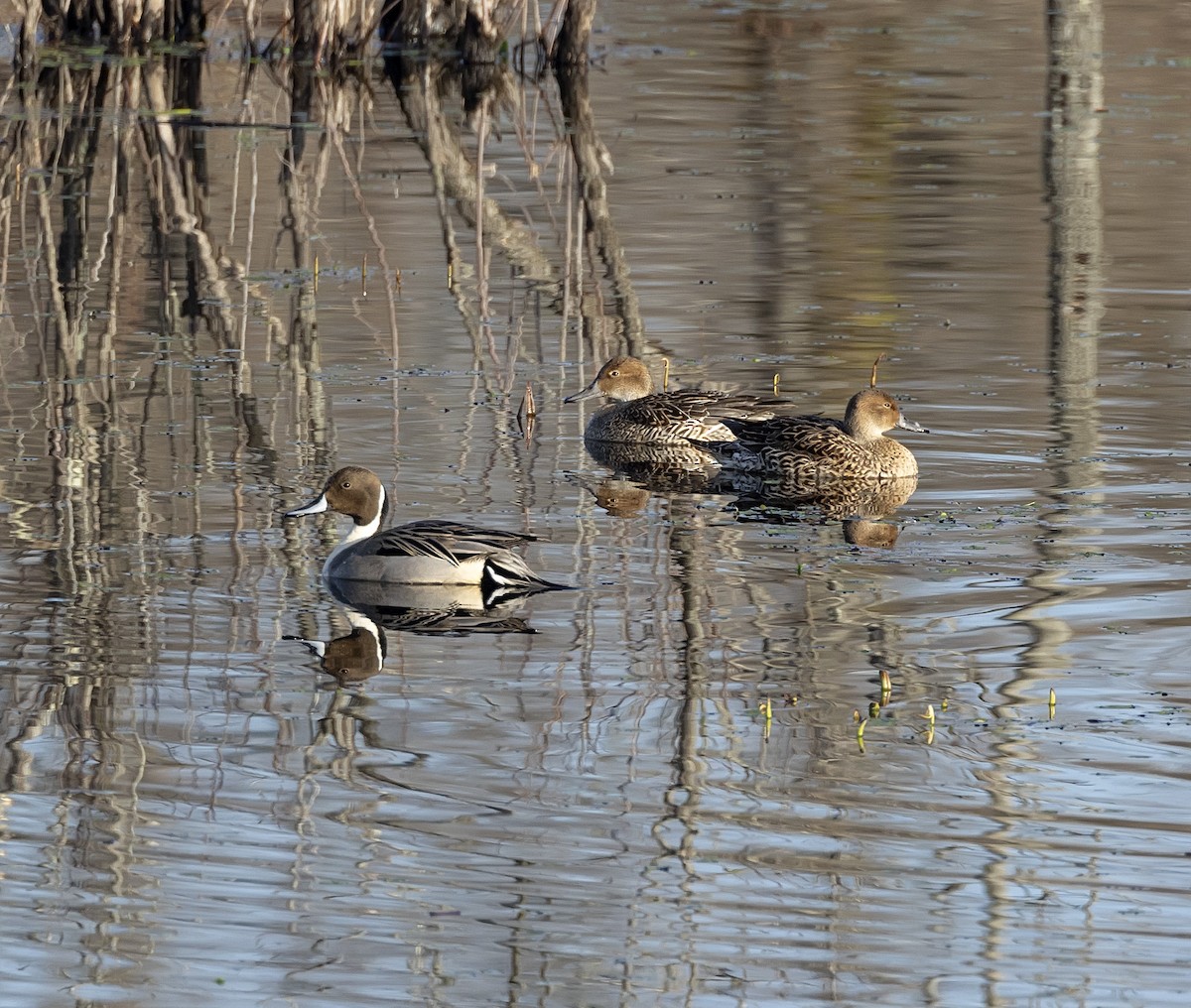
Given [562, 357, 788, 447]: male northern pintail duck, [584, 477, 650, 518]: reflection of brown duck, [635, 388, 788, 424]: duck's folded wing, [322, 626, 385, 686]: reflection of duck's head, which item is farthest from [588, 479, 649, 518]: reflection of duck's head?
[322, 626, 385, 686]: reflection of duck's head

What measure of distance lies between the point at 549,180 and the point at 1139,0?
49.4 feet

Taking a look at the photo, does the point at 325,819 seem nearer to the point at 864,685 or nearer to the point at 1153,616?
the point at 864,685

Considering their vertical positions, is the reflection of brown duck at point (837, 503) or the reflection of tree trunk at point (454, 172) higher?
the reflection of tree trunk at point (454, 172)

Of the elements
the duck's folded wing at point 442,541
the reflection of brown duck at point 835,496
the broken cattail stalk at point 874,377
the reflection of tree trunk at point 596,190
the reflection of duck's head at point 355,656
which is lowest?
the reflection of duck's head at point 355,656

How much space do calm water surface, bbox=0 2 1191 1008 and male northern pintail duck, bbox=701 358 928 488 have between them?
272 mm

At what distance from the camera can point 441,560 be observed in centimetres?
839

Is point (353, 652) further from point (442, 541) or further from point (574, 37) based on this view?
point (574, 37)

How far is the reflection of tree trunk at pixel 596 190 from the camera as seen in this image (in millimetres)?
13086

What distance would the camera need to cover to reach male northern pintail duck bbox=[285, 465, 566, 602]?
835 centimetres

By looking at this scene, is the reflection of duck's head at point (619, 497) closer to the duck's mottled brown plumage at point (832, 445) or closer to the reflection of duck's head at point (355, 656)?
the duck's mottled brown plumage at point (832, 445)

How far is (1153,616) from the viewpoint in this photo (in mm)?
7965

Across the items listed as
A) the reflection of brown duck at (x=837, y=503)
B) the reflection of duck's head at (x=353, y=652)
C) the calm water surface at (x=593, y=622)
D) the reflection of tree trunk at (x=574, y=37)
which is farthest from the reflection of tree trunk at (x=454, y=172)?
the reflection of duck's head at (x=353, y=652)

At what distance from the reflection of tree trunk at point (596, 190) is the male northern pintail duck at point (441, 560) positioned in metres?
4.24

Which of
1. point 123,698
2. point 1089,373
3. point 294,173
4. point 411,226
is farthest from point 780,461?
point 294,173
